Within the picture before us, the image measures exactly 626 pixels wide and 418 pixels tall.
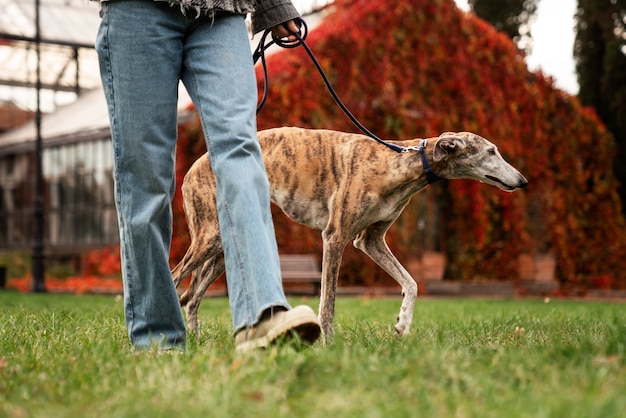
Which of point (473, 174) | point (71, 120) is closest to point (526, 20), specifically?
point (71, 120)

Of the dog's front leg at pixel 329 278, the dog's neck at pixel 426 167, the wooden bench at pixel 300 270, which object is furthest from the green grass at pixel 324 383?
the wooden bench at pixel 300 270

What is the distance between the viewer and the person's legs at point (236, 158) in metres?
3.16

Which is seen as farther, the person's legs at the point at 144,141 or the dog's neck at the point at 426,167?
the dog's neck at the point at 426,167

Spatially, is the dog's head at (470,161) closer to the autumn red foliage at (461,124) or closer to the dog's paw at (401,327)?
the dog's paw at (401,327)

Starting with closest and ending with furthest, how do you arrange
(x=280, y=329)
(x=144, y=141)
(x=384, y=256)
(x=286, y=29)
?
(x=280, y=329), (x=144, y=141), (x=286, y=29), (x=384, y=256)

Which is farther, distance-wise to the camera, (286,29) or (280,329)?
(286,29)

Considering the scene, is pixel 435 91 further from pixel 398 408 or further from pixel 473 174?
pixel 398 408

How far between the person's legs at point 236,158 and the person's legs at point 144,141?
130mm

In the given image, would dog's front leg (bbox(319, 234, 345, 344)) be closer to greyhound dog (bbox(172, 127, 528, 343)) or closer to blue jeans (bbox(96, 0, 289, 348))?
greyhound dog (bbox(172, 127, 528, 343))

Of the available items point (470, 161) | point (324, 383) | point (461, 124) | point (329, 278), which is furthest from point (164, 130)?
point (461, 124)

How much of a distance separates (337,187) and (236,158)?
1.96 metres

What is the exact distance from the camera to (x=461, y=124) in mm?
16391

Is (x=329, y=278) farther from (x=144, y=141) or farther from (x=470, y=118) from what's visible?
(x=470, y=118)

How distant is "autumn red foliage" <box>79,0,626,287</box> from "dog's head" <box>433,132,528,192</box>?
28.8 feet
